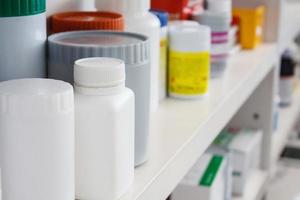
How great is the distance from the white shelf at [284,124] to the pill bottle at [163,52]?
1.84 ft

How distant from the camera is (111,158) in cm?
49

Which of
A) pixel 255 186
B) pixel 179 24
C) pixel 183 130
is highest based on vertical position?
pixel 179 24

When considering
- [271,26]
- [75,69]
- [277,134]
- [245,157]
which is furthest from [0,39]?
[277,134]

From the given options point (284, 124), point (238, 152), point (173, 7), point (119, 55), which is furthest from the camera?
point (284, 124)

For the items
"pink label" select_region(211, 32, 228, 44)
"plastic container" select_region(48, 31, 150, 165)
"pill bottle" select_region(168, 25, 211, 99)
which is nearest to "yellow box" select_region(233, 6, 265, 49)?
"pink label" select_region(211, 32, 228, 44)

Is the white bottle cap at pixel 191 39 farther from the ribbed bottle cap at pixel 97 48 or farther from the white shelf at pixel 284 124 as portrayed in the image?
the white shelf at pixel 284 124

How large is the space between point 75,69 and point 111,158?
0.08m

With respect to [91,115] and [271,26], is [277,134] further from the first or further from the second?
[91,115]

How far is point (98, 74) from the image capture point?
48cm

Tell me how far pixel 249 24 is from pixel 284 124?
1.43 feet

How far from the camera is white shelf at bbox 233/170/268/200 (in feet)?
3.68

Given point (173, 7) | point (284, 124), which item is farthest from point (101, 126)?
point (284, 124)

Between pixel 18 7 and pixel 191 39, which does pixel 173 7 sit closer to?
pixel 191 39

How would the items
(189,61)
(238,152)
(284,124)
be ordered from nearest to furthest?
(189,61)
(238,152)
(284,124)
